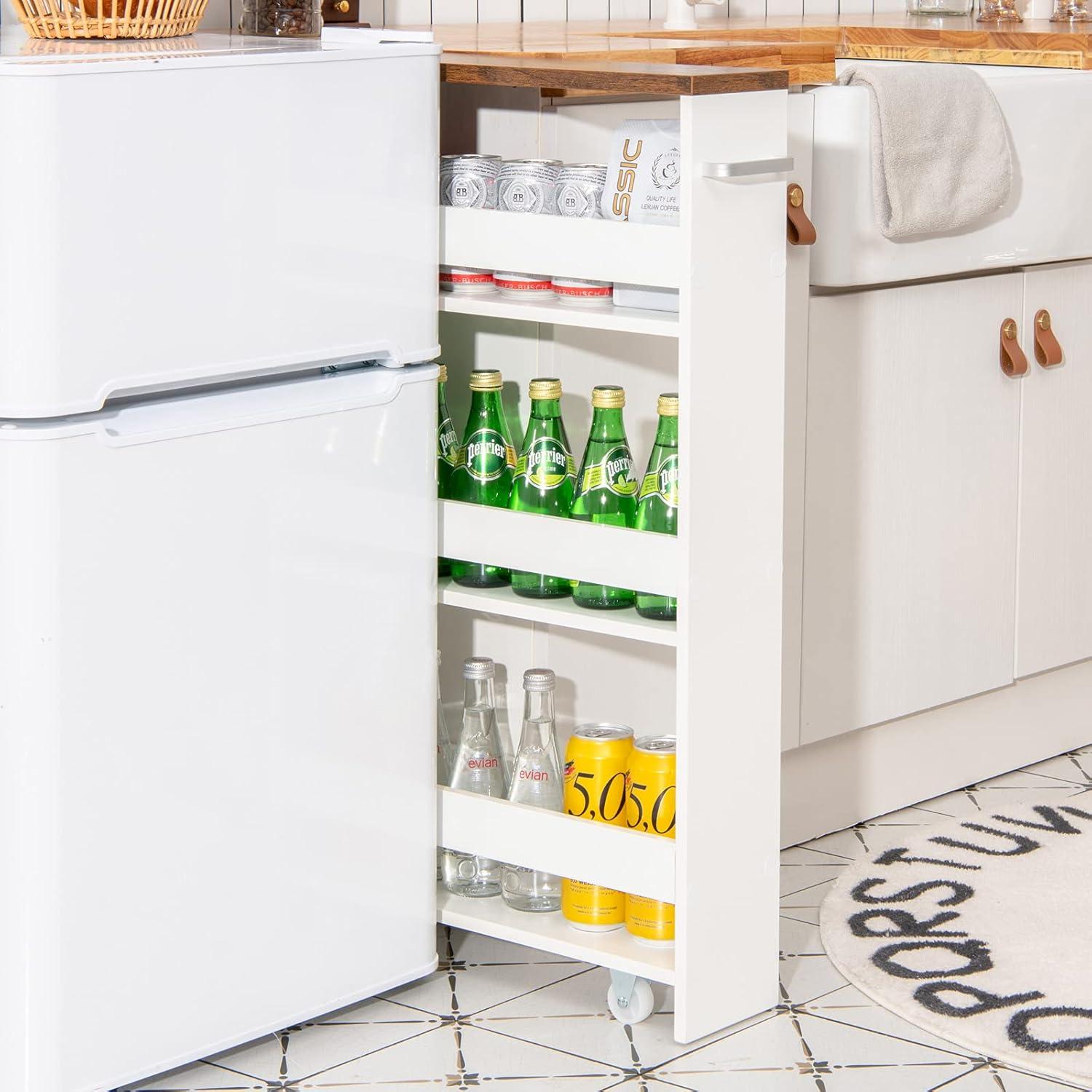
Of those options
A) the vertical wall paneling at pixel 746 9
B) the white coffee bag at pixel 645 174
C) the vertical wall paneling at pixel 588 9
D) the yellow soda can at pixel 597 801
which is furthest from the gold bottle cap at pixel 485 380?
the vertical wall paneling at pixel 746 9

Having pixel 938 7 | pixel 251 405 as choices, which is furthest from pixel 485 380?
pixel 938 7

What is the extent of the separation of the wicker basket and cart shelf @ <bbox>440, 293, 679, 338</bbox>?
352mm

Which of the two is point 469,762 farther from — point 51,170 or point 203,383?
point 51,170

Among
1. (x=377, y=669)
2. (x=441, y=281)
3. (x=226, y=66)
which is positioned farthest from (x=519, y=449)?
(x=226, y=66)

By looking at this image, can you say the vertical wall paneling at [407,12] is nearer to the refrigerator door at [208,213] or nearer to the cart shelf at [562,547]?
the refrigerator door at [208,213]

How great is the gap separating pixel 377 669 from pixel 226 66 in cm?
53

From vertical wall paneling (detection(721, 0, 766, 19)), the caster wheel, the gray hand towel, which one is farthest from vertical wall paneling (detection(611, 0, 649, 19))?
the caster wheel

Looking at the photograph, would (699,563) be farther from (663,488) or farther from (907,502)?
(907,502)

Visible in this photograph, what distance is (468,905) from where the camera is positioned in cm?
173

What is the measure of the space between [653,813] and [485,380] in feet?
1.43

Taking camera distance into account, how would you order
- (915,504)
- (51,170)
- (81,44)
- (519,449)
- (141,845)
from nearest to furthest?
(51,170)
(141,845)
(81,44)
(519,449)
(915,504)

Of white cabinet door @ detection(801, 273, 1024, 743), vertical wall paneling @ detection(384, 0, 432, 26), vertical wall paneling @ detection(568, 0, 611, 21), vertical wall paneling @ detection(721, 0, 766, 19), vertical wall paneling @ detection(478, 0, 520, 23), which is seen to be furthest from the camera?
vertical wall paneling @ detection(721, 0, 766, 19)

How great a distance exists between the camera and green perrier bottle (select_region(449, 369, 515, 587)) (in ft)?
5.66

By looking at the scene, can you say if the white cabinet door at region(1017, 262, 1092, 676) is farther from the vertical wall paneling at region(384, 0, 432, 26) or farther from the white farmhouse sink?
the vertical wall paneling at region(384, 0, 432, 26)
